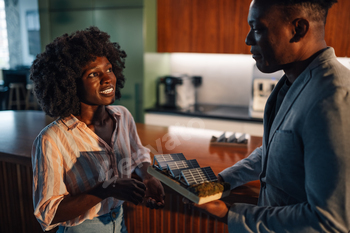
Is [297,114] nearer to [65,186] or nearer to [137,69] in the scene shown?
[65,186]

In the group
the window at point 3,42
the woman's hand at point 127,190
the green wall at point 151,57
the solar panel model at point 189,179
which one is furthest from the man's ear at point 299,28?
the window at point 3,42

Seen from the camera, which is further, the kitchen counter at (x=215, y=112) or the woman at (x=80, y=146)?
the kitchen counter at (x=215, y=112)

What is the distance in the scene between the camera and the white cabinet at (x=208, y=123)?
9.91ft

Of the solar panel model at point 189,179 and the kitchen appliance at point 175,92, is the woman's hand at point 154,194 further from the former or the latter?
the kitchen appliance at point 175,92

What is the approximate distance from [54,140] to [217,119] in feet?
7.65

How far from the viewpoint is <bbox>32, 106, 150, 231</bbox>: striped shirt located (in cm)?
92

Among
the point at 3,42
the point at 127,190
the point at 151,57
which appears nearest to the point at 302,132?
the point at 127,190

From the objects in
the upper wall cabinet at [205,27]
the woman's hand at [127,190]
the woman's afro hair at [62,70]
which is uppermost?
the upper wall cabinet at [205,27]

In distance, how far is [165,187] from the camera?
124cm

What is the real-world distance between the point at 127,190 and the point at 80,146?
0.24 metres

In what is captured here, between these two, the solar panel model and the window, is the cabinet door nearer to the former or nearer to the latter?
the solar panel model

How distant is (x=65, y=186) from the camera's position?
97 cm

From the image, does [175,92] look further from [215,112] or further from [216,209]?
[216,209]

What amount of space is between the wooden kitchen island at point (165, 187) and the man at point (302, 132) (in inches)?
16.8
